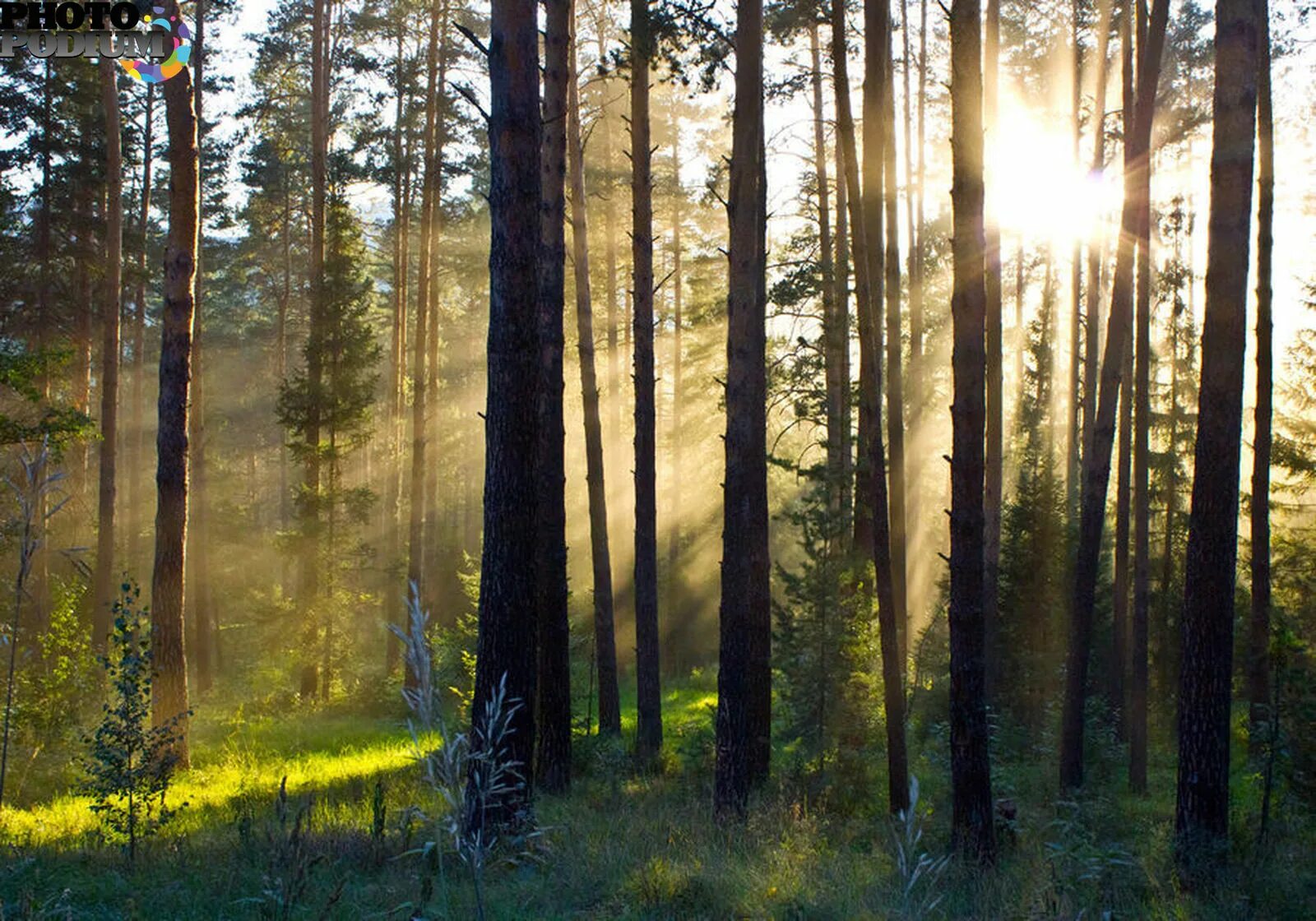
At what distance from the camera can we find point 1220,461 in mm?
8680

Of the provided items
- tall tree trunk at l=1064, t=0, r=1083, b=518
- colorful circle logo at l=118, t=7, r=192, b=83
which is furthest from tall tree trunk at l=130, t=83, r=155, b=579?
tall tree trunk at l=1064, t=0, r=1083, b=518

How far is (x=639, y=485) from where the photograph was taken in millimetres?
14984

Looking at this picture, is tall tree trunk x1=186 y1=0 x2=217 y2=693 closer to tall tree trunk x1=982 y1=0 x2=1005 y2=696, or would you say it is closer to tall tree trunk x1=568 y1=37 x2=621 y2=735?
tall tree trunk x1=568 y1=37 x2=621 y2=735

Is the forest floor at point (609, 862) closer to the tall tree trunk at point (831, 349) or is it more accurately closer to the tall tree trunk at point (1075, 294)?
the tall tree trunk at point (831, 349)

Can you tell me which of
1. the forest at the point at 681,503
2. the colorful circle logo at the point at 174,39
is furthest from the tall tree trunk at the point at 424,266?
the colorful circle logo at the point at 174,39

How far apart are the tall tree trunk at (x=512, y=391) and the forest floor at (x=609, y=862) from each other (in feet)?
4.52

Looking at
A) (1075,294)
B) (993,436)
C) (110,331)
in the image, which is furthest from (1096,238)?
(110,331)

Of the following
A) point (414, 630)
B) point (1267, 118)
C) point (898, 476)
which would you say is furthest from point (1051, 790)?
point (414, 630)

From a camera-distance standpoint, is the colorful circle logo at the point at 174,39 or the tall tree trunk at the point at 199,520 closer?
the colorful circle logo at the point at 174,39

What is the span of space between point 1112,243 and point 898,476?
15.8 m

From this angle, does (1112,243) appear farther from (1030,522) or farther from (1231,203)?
(1231,203)

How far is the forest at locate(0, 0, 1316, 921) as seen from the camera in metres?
7.12

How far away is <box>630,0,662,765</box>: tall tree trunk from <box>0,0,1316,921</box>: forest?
93 millimetres

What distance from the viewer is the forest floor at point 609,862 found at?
5160mm
